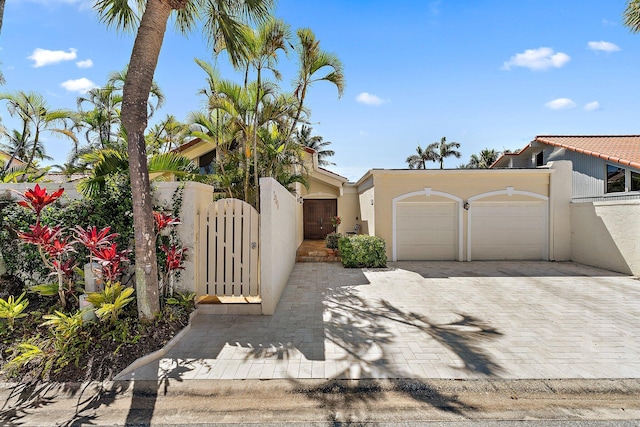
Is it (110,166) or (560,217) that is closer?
(110,166)

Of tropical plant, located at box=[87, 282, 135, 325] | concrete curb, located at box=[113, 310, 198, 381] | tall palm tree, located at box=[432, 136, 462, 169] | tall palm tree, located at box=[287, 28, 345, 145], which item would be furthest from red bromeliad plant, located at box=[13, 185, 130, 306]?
tall palm tree, located at box=[432, 136, 462, 169]

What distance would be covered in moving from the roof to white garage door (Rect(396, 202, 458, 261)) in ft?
18.0

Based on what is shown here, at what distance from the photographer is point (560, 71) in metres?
9.16

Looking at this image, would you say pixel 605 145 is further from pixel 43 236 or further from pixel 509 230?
pixel 43 236

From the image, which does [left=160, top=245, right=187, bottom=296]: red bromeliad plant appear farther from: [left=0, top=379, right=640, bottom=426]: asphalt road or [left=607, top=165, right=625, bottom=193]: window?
[left=607, top=165, right=625, bottom=193]: window

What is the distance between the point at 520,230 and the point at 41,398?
47.1 ft

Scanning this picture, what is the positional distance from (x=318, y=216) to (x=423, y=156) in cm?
2654

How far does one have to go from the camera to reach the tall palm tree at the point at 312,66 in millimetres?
8281

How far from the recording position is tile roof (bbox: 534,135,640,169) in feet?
33.1

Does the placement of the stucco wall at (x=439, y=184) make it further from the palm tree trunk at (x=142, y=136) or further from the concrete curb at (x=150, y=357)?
the palm tree trunk at (x=142, y=136)

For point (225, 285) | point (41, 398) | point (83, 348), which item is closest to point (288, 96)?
point (225, 285)

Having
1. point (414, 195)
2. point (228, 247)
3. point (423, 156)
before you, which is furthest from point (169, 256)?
point (423, 156)

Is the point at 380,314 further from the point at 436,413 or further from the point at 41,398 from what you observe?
the point at 41,398

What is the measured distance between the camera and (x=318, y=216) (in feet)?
55.6
